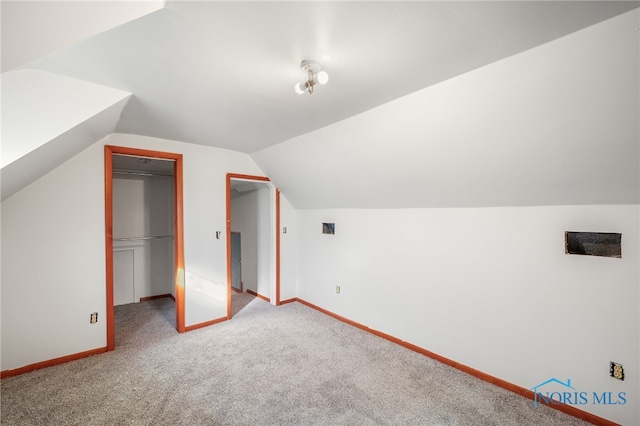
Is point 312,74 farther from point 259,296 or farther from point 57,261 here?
point 259,296

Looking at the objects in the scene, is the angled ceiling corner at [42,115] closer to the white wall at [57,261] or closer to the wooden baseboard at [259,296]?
the white wall at [57,261]

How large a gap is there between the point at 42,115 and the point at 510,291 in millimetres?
3605

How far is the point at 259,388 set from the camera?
226 centimetres

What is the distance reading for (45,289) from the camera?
258 cm

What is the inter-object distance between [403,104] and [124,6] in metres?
1.77

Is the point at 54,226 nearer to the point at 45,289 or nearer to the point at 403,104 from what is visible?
the point at 45,289

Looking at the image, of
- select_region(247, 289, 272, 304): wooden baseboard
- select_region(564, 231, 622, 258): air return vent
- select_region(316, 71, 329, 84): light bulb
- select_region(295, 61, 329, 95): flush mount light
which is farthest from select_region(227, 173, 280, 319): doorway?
select_region(564, 231, 622, 258): air return vent

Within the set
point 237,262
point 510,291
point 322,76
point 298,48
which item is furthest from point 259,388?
point 237,262

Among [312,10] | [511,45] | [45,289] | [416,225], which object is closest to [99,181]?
[45,289]

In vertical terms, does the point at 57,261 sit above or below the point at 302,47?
below

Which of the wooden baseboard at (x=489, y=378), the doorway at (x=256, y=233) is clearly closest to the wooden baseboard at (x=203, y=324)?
the doorway at (x=256, y=233)

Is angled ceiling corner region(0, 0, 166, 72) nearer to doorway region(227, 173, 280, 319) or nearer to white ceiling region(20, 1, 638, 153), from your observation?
white ceiling region(20, 1, 638, 153)

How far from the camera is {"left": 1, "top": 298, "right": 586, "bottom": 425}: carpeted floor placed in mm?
1938

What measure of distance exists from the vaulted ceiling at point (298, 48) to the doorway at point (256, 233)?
6.56 feet
